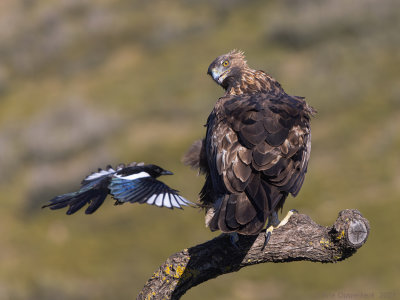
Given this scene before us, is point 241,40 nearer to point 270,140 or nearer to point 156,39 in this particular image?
point 156,39

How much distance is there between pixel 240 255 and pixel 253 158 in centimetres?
113

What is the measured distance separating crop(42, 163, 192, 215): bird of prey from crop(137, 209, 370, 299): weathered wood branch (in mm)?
674

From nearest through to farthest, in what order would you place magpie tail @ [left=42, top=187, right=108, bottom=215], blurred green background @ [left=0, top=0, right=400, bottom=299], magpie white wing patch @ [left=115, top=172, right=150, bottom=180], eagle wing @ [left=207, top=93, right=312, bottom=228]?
eagle wing @ [left=207, top=93, right=312, bottom=228], magpie tail @ [left=42, top=187, right=108, bottom=215], magpie white wing patch @ [left=115, top=172, right=150, bottom=180], blurred green background @ [left=0, top=0, right=400, bottom=299]

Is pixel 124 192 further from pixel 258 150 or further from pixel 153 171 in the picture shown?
pixel 258 150

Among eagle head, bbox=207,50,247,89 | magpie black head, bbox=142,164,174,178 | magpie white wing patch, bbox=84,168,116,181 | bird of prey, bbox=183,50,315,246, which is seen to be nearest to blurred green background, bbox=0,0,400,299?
eagle head, bbox=207,50,247,89

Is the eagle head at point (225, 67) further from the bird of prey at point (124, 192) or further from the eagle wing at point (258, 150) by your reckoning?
the bird of prey at point (124, 192)

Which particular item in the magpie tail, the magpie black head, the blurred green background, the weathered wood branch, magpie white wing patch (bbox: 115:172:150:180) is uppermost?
the blurred green background

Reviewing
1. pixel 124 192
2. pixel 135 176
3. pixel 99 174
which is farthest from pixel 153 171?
pixel 124 192

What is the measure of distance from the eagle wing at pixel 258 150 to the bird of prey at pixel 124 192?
60 cm

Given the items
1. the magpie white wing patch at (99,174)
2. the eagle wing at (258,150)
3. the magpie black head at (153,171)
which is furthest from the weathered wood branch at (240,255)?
the magpie white wing patch at (99,174)

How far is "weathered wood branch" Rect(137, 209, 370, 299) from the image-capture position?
7875 millimetres

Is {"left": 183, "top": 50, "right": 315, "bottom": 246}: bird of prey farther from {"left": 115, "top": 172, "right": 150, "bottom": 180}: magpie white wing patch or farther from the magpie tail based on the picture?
the magpie tail

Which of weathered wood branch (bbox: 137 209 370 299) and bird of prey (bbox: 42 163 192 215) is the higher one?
bird of prey (bbox: 42 163 192 215)

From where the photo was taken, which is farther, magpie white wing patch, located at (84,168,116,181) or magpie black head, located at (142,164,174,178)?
magpie white wing patch, located at (84,168,116,181)
